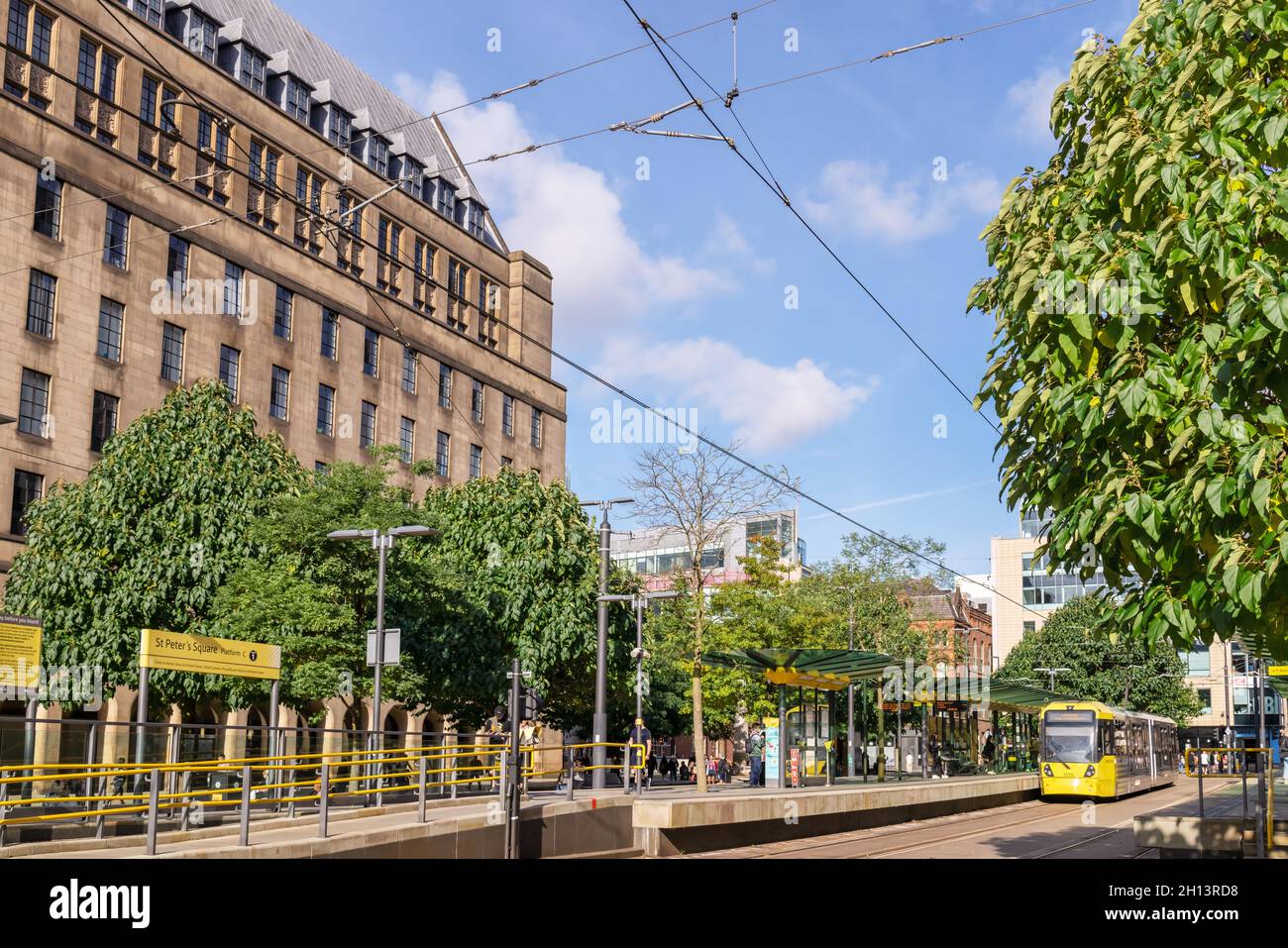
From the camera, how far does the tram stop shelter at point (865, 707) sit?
3069cm

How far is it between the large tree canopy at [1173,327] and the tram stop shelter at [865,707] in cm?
2021

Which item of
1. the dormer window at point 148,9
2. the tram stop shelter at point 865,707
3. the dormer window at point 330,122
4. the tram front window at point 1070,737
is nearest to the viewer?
the tram stop shelter at point 865,707

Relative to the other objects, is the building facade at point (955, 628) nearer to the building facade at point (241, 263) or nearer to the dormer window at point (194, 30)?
the building facade at point (241, 263)

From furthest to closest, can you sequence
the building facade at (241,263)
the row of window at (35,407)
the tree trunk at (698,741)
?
the building facade at (241,263) < the row of window at (35,407) < the tree trunk at (698,741)

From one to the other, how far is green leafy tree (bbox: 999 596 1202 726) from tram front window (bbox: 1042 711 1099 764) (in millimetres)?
38923

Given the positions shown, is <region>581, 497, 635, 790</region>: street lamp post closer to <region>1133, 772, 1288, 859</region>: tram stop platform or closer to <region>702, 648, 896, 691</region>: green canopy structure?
<region>702, 648, 896, 691</region>: green canopy structure

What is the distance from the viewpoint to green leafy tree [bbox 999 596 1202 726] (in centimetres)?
7975

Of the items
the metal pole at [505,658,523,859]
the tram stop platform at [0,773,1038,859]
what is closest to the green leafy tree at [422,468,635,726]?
the tram stop platform at [0,773,1038,859]

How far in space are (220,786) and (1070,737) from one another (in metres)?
30.5

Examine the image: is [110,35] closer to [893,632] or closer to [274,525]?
[274,525]

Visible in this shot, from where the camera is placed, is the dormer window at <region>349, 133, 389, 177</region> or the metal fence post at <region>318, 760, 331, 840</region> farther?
the dormer window at <region>349, 133, 389, 177</region>

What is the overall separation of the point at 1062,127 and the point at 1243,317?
342cm

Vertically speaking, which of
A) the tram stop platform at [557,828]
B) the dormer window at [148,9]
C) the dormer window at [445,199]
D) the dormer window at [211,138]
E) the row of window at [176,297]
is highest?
the dormer window at [148,9]

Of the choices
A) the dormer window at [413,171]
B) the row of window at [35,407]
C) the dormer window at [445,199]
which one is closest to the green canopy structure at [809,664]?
the row of window at [35,407]
